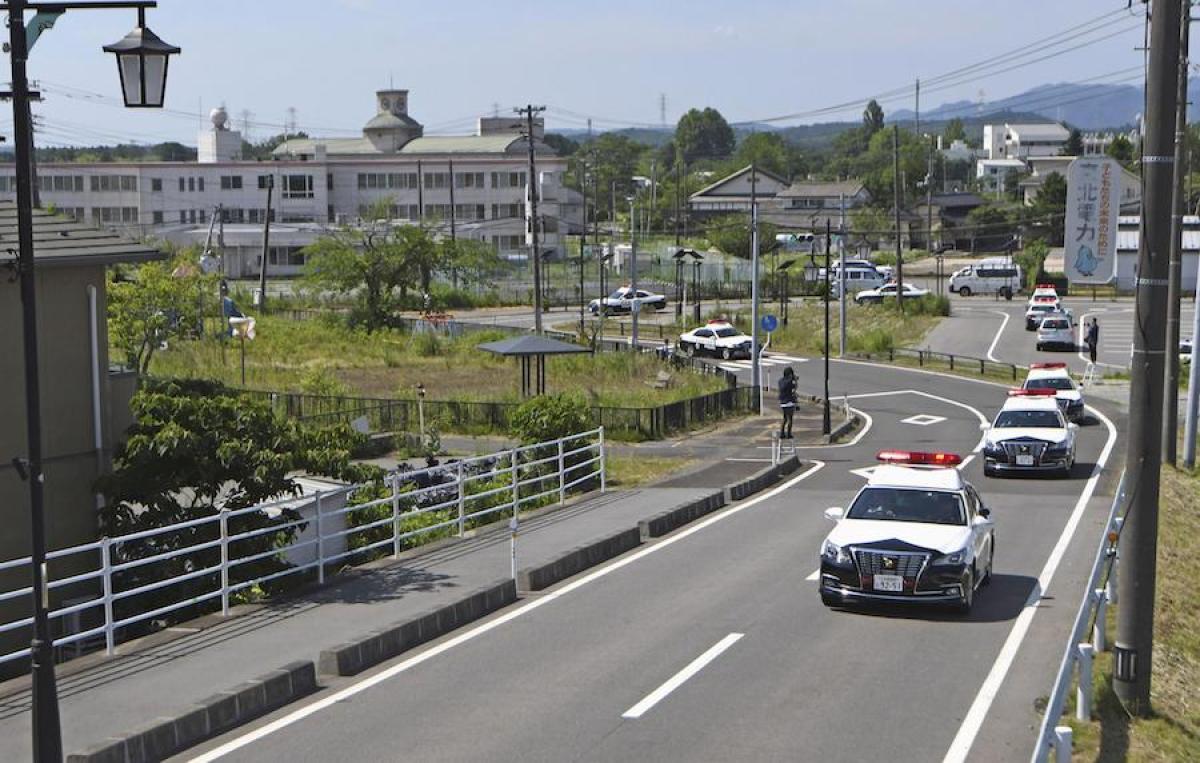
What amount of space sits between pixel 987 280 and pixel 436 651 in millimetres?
81230

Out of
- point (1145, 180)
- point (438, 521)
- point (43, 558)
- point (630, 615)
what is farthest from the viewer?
point (438, 521)

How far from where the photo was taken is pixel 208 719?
1205 centimetres

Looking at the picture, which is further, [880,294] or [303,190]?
[303,190]

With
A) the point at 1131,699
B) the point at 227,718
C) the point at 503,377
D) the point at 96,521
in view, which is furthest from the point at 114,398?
the point at 503,377

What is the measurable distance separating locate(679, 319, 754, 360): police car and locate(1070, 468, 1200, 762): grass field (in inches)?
1451

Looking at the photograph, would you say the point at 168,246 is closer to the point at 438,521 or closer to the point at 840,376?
the point at 840,376

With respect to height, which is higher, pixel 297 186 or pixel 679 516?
pixel 297 186

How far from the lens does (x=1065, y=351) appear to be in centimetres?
6278

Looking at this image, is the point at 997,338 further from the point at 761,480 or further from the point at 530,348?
→ the point at 761,480

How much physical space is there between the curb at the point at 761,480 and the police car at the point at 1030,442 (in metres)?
4.28

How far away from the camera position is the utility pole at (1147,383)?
13.1 meters

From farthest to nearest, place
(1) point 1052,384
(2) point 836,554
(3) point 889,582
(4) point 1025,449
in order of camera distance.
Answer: (1) point 1052,384 → (4) point 1025,449 → (2) point 836,554 → (3) point 889,582

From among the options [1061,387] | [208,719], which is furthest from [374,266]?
[208,719]

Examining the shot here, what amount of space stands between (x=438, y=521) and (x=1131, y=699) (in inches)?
506
